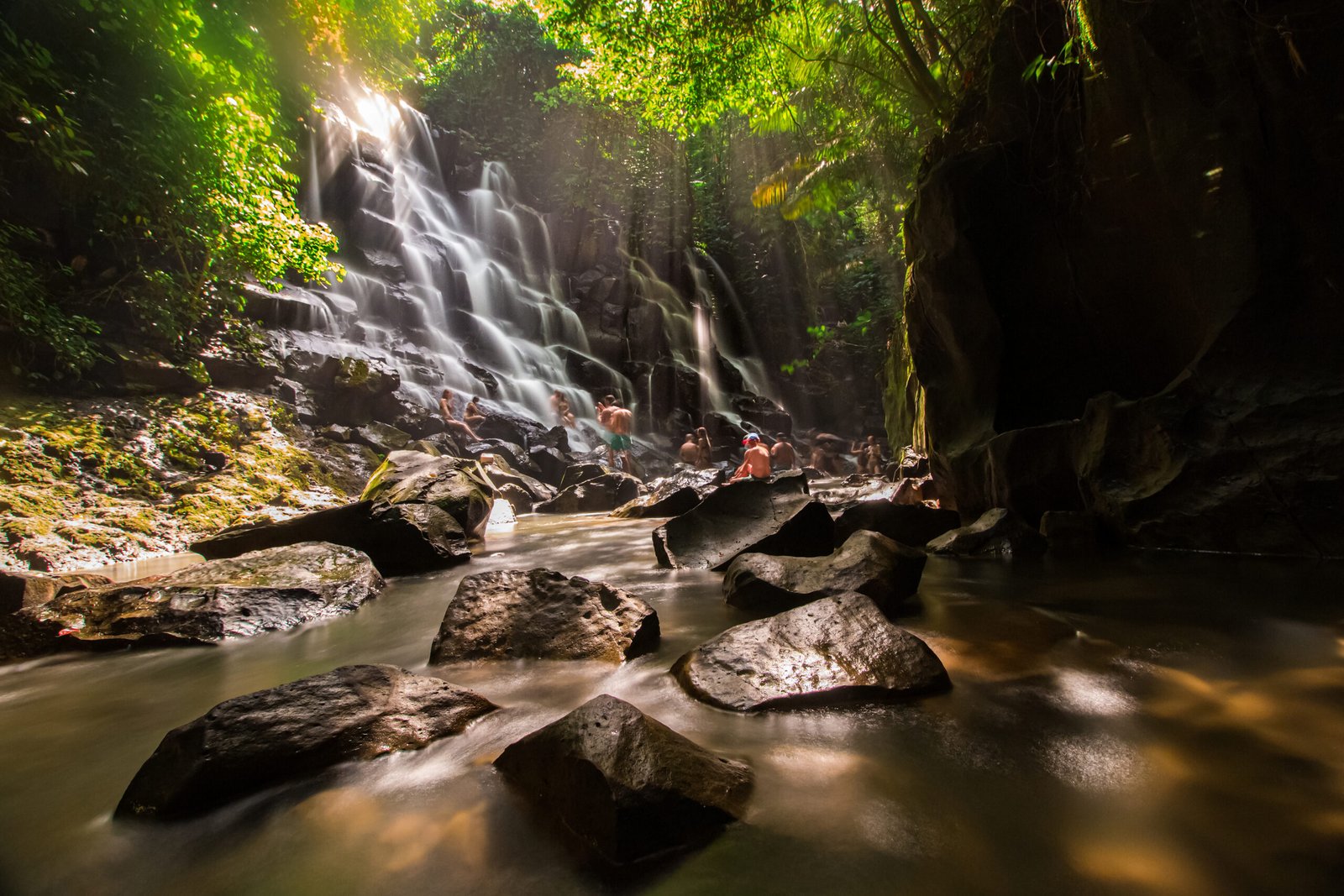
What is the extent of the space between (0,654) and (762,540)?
447 centimetres

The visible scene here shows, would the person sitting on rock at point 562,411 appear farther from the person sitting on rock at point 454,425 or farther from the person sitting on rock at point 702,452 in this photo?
the person sitting on rock at point 702,452

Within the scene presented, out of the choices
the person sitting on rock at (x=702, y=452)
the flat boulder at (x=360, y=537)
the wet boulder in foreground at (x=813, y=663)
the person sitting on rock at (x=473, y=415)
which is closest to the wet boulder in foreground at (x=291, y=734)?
the wet boulder in foreground at (x=813, y=663)

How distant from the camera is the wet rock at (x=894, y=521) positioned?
5547 mm

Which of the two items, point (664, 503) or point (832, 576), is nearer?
point (832, 576)

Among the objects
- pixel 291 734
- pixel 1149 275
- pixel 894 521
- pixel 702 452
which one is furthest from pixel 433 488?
pixel 702 452

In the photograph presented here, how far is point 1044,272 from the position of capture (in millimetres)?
6070

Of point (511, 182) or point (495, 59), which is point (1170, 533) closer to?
point (511, 182)

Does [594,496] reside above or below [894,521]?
above

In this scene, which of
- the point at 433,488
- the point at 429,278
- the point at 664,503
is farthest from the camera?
the point at 429,278

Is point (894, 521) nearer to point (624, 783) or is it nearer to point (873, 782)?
point (873, 782)

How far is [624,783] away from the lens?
1.36 metres

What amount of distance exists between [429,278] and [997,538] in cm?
1739

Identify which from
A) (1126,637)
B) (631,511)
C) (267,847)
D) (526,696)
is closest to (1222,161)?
(1126,637)

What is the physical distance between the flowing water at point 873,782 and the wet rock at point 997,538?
1.87 m
